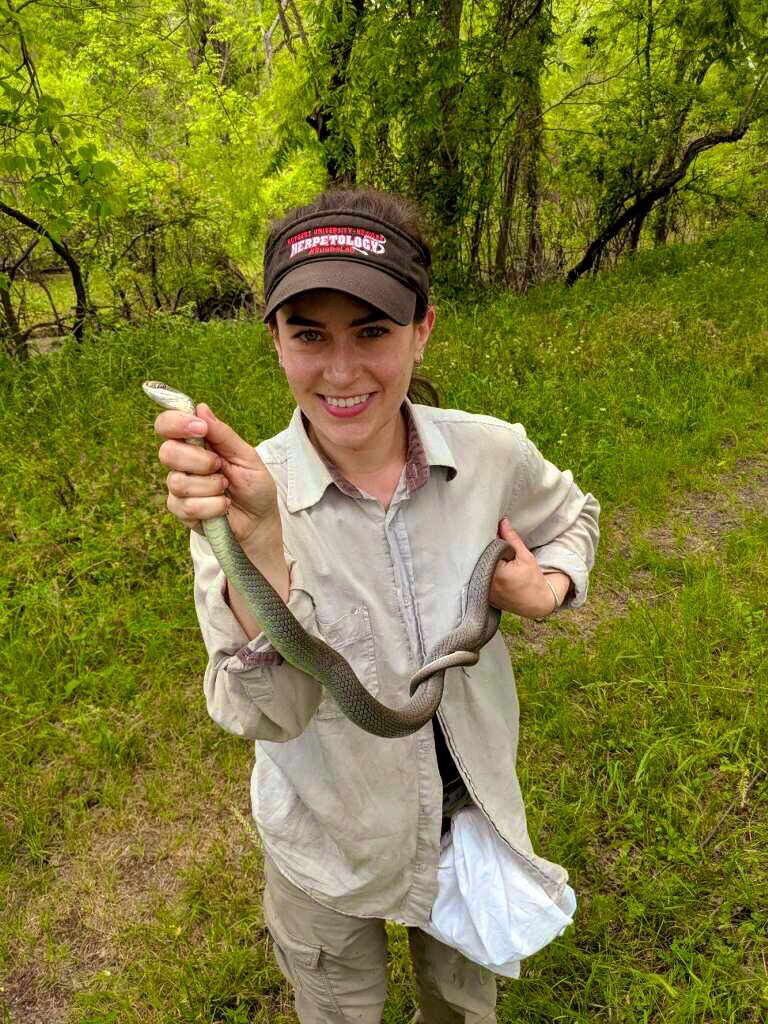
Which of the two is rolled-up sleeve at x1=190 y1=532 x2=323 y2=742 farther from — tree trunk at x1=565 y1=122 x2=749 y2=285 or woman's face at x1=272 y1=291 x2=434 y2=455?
tree trunk at x1=565 y1=122 x2=749 y2=285

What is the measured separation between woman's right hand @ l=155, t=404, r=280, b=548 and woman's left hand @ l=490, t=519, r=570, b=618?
2.11ft

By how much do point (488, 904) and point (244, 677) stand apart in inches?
33.9

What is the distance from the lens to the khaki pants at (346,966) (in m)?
1.67

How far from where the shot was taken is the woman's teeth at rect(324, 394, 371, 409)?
1.41 meters

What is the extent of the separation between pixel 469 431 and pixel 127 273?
8644 mm

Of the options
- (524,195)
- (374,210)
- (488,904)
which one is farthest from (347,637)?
(524,195)

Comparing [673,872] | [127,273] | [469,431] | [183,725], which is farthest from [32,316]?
[673,872]

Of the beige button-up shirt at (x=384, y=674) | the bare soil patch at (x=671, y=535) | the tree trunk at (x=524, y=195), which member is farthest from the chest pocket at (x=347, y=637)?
the tree trunk at (x=524, y=195)

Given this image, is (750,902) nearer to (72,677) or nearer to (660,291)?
(72,677)

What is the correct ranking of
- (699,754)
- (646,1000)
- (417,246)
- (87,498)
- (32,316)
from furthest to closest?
(32,316) < (87,498) < (699,754) < (646,1000) < (417,246)

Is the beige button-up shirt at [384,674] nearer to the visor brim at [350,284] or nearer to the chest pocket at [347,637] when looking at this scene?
the chest pocket at [347,637]

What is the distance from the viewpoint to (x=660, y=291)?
7.74 m

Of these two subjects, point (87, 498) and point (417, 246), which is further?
point (87, 498)

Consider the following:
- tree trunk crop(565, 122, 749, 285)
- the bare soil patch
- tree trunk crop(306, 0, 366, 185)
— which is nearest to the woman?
the bare soil patch
